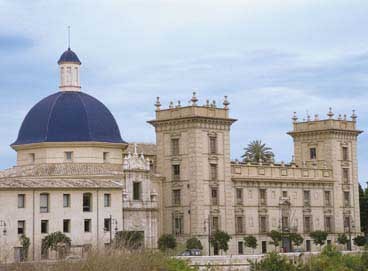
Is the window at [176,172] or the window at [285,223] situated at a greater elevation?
the window at [176,172]

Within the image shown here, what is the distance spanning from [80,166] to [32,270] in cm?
3767

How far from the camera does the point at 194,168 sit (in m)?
80.8

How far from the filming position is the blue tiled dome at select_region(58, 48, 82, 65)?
270ft

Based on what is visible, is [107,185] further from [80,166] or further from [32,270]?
[32,270]

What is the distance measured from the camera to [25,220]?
68812 mm

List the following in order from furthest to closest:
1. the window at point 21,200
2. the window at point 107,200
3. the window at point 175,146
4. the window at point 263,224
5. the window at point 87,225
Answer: the window at point 263,224
the window at point 175,146
the window at point 107,200
the window at point 87,225
the window at point 21,200

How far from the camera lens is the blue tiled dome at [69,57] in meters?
82.4

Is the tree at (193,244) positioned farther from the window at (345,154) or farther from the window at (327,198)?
the window at (345,154)

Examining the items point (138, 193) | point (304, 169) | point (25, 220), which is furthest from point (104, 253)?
point (304, 169)

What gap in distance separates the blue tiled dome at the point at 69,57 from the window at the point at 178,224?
45.3ft

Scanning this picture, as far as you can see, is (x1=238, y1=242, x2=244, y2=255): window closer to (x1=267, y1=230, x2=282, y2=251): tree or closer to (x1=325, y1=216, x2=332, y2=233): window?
(x1=267, y1=230, x2=282, y2=251): tree

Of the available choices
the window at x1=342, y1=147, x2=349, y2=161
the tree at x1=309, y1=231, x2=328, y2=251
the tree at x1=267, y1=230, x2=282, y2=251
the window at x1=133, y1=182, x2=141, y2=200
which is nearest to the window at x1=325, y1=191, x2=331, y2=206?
the window at x1=342, y1=147, x2=349, y2=161

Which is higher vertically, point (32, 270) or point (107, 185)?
point (107, 185)

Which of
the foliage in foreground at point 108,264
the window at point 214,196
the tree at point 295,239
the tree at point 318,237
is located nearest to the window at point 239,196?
the window at point 214,196
